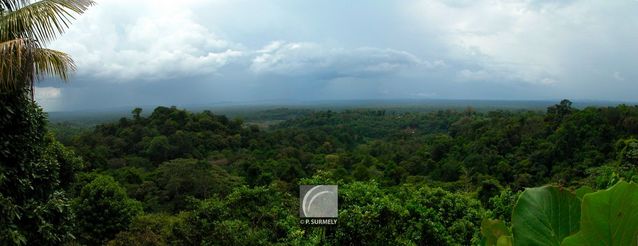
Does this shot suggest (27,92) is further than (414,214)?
No

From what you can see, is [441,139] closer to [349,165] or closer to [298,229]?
[349,165]

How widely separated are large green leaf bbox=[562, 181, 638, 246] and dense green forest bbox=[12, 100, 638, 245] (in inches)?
7.4

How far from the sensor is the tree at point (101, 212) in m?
13.3

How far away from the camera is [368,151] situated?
42.4 metres

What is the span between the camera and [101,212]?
1372 centimetres

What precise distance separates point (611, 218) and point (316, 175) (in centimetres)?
794

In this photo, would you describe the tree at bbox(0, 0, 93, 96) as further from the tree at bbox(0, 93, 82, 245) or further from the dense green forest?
the dense green forest

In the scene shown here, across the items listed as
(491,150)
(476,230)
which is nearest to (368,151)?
(491,150)

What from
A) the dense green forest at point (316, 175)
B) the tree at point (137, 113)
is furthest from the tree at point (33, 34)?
the tree at point (137, 113)

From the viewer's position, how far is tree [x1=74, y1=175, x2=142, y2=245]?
1326 centimetres

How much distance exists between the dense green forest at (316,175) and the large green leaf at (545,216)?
0.11 m

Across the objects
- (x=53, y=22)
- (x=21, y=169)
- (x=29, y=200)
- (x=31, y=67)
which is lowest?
(x=29, y=200)

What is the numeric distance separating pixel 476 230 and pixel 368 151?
34.1 m

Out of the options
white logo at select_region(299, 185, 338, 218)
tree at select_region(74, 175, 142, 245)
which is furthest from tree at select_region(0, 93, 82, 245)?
tree at select_region(74, 175, 142, 245)
